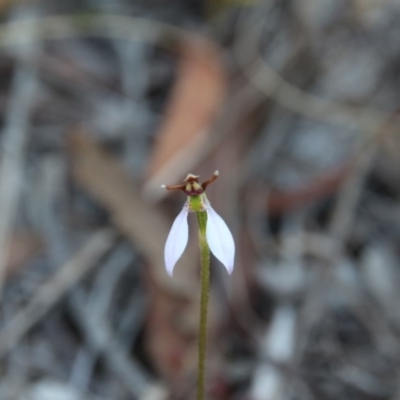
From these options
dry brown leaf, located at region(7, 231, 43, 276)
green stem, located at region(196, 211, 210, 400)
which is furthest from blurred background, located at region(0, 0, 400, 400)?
green stem, located at region(196, 211, 210, 400)

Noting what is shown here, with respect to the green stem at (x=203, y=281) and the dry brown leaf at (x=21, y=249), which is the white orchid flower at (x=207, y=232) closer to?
the green stem at (x=203, y=281)

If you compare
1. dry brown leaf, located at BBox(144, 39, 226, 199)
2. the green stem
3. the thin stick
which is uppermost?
dry brown leaf, located at BBox(144, 39, 226, 199)

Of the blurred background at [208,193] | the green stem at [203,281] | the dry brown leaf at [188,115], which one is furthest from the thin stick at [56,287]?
the green stem at [203,281]

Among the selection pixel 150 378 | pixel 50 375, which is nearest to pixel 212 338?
pixel 150 378

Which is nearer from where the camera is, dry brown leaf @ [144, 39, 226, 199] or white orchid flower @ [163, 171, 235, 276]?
white orchid flower @ [163, 171, 235, 276]

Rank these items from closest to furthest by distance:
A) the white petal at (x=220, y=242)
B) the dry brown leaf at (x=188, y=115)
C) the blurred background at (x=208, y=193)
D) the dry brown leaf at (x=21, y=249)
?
the white petal at (x=220, y=242)
the blurred background at (x=208, y=193)
the dry brown leaf at (x=21, y=249)
the dry brown leaf at (x=188, y=115)

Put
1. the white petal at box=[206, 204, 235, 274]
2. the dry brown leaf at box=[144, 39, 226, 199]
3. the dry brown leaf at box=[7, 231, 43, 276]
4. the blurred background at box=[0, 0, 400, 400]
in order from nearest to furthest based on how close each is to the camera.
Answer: the white petal at box=[206, 204, 235, 274] → the blurred background at box=[0, 0, 400, 400] → the dry brown leaf at box=[7, 231, 43, 276] → the dry brown leaf at box=[144, 39, 226, 199]

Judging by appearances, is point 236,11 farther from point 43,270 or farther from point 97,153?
point 43,270

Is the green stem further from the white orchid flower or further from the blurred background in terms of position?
the blurred background
